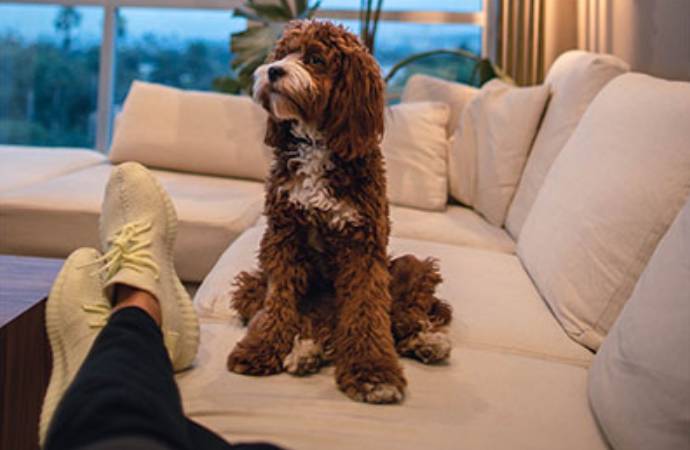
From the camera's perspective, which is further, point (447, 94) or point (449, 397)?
point (447, 94)

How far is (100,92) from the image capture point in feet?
14.2

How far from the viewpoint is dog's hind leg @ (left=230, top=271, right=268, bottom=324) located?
1.43 metres

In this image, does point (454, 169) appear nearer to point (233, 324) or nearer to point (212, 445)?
point (233, 324)

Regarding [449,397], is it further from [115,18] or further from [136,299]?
[115,18]

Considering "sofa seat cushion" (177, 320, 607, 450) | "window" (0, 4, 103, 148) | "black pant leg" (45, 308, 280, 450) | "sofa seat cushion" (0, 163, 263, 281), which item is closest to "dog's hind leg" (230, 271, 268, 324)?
"sofa seat cushion" (177, 320, 607, 450)

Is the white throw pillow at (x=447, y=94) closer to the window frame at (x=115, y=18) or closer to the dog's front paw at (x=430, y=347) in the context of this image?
the window frame at (x=115, y=18)

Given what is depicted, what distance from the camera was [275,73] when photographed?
1241mm

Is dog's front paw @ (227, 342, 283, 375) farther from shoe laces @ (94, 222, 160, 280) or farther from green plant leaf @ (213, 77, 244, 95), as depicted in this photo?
green plant leaf @ (213, 77, 244, 95)

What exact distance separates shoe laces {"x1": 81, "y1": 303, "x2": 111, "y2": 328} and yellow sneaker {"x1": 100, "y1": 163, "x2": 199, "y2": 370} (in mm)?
37

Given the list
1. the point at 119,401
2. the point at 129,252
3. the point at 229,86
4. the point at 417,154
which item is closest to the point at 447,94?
the point at 417,154

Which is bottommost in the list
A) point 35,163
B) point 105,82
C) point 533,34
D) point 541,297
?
point 35,163

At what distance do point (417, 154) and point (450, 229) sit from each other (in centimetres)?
47

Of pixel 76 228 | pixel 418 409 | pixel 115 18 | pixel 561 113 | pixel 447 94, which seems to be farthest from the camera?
pixel 115 18

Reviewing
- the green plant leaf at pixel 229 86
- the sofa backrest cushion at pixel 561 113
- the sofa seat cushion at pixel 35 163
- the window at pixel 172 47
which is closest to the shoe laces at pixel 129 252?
the sofa backrest cushion at pixel 561 113
